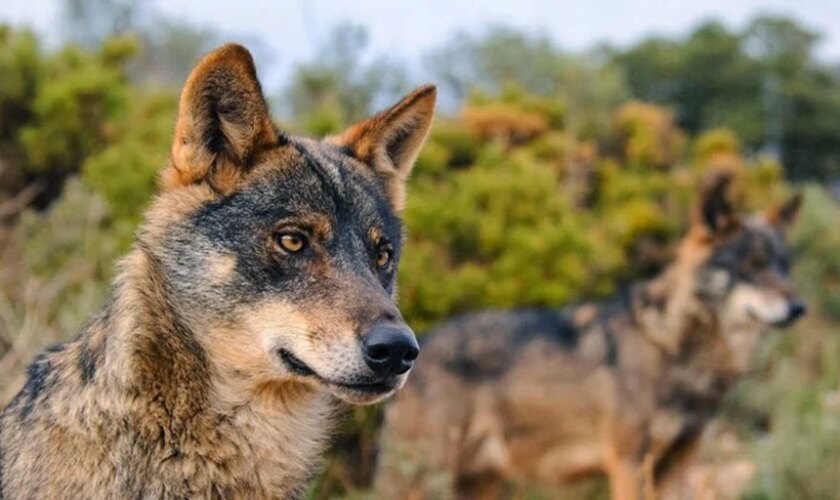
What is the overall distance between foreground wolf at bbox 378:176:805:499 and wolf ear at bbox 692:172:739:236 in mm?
11

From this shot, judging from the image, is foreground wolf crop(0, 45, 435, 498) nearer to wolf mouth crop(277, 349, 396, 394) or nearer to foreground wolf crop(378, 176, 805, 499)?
wolf mouth crop(277, 349, 396, 394)

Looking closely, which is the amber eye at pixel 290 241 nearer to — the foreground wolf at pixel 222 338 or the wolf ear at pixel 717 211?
the foreground wolf at pixel 222 338

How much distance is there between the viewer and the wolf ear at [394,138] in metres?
4.16

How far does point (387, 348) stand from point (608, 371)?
534cm

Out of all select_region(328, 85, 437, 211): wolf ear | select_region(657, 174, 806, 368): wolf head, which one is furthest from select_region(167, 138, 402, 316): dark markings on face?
select_region(657, 174, 806, 368): wolf head

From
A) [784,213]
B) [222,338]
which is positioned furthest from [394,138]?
[784,213]

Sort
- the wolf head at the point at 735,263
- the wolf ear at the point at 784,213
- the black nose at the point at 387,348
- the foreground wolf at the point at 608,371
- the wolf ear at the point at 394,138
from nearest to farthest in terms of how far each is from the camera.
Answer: the black nose at the point at 387,348 → the wolf ear at the point at 394,138 → the foreground wolf at the point at 608,371 → the wolf head at the point at 735,263 → the wolf ear at the point at 784,213

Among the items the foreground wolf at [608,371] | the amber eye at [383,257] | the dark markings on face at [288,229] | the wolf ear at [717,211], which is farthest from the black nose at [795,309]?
the dark markings on face at [288,229]

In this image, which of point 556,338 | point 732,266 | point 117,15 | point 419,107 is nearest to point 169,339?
point 419,107

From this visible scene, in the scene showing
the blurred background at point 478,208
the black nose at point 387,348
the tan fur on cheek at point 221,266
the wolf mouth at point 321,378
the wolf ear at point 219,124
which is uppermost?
the wolf ear at point 219,124

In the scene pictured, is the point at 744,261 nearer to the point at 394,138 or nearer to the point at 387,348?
the point at 394,138

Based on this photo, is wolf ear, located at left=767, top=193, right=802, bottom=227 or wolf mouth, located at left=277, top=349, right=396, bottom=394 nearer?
wolf mouth, located at left=277, top=349, right=396, bottom=394

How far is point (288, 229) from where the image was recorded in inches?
136

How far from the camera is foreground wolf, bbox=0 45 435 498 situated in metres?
3.23
